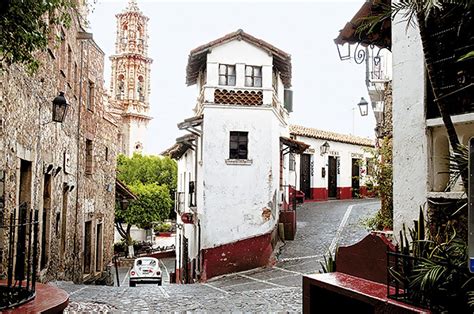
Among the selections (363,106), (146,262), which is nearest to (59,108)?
(363,106)

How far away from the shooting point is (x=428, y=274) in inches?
195

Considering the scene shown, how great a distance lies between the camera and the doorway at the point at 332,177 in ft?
106

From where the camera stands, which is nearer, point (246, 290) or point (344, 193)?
point (246, 290)

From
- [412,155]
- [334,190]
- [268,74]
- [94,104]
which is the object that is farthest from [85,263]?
[334,190]

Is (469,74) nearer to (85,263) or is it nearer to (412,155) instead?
(412,155)

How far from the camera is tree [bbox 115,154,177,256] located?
36938 millimetres

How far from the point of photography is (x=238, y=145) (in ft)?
58.9

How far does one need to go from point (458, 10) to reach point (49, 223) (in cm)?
962

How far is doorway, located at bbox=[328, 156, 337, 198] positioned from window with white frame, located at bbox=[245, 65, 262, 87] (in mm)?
14680

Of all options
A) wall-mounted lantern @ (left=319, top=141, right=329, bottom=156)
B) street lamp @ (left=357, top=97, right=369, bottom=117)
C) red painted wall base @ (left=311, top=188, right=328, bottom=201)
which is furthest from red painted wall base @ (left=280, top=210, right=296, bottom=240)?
wall-mounted lantern @ (left=319, top=141, right=329, bottom=156)

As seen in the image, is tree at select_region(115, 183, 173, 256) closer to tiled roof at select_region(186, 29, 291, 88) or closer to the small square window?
tiled roof at select_region(186, 29, 291, 88)

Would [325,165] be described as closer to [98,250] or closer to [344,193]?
[344,193]

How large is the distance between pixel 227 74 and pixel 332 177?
53.3 feet

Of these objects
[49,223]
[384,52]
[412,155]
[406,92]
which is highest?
[384,52]
